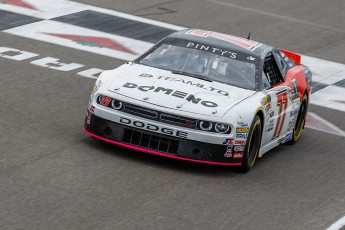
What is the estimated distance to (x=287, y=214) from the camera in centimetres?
966

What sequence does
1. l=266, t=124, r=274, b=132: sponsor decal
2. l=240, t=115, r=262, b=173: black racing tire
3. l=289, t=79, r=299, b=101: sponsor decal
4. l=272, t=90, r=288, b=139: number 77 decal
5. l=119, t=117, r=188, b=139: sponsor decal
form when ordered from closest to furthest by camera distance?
l=119, t=117, r=188, b=139: sponsor decal, l=240, t=115, r=262, b=173: black racing tire, l=266, t=124, r=274, b=132: sponsor decal, l=272, t=90, r=288, b=139: number 77 decal, l=289, t=79, r=299, b=101: sponsor decal

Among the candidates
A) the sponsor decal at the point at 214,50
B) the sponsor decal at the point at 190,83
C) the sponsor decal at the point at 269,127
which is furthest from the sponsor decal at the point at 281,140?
the sponsor decal at the point at 190,83

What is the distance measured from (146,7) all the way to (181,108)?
944cm

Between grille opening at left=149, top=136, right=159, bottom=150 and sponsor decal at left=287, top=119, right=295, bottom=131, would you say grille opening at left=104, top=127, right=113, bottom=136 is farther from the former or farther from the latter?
sponsor decal at left=287, top=119, right=295, bottom=131

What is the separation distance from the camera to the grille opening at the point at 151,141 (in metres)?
10.6

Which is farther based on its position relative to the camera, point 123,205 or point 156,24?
point 156,24

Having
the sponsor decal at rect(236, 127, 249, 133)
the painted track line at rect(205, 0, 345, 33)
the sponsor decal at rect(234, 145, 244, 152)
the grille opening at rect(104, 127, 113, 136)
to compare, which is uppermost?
the sponsor decal at rect(236, 127, 249, 133)

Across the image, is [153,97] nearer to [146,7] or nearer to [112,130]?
[112,130]

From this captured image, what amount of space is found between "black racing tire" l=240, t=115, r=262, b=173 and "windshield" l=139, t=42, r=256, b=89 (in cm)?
61

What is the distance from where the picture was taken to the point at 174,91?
10.9 metres

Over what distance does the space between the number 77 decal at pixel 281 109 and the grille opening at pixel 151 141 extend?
163cm

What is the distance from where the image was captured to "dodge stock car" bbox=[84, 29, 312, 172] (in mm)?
10586

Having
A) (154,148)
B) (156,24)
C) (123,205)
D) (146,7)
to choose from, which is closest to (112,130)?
(154,148)

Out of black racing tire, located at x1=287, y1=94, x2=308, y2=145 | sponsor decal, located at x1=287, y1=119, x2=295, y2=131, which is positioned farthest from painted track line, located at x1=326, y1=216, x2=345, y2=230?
black racing tire, located at x1=287, y1=94, x2=308, y2=145
